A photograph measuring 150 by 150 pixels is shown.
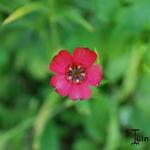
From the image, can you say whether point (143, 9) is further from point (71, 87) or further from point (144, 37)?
point (71, 87)

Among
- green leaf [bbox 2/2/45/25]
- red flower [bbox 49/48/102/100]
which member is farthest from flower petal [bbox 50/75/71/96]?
green leaf [bbox 2/2/45/25]

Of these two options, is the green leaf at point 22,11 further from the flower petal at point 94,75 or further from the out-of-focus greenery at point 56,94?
the flower petal at point 94,75

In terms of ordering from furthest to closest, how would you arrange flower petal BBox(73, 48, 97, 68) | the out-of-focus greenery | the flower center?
the out-of-focus greenery, the flower center, flower petal BBox(73, 48, 97, 68)

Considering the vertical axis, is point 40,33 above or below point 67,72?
above

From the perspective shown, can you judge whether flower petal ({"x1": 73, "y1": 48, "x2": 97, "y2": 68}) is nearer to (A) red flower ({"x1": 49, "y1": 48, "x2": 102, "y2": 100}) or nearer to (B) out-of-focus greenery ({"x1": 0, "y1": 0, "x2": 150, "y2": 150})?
(A) red flower ({"x1": 49, "y1": 48, "x2": 102, "y2": 100})

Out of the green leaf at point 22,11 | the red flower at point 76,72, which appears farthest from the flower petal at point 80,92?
the green leaf at point 22,11

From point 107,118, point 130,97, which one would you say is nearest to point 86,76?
point 107,118
